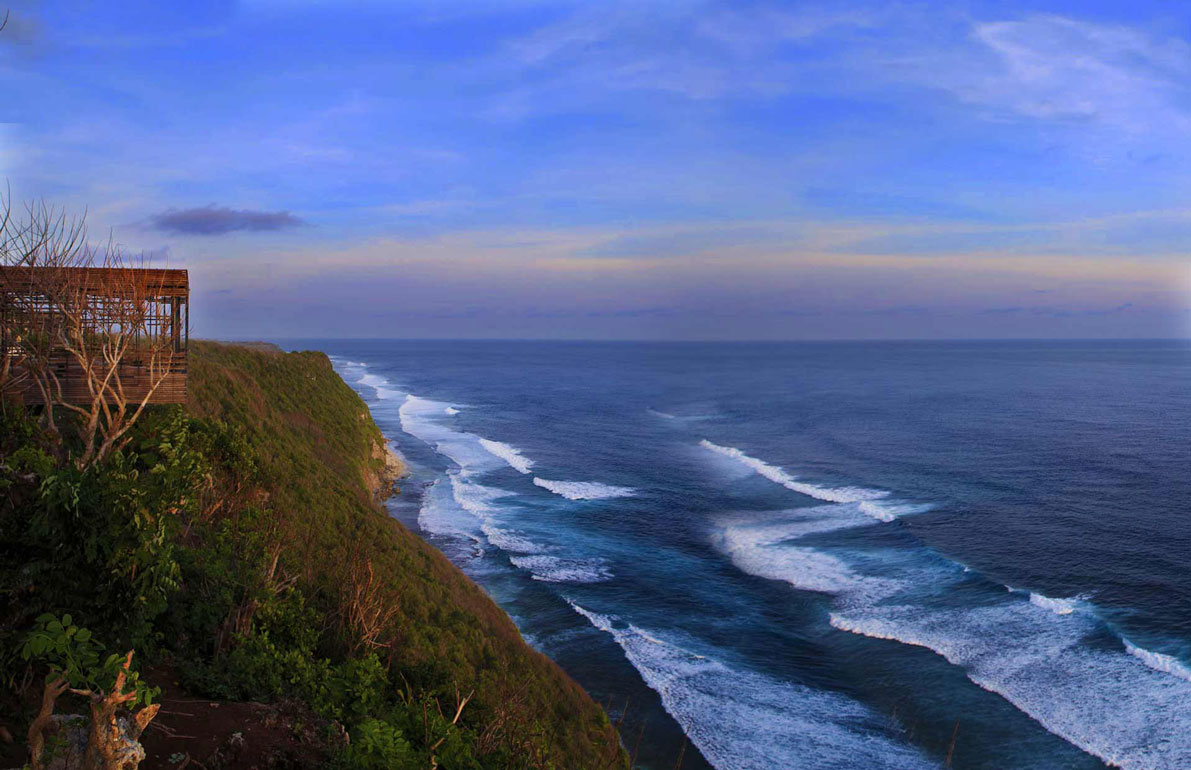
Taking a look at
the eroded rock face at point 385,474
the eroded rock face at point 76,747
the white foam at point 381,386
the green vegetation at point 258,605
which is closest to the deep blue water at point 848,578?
the eroded rock face at point 385,474

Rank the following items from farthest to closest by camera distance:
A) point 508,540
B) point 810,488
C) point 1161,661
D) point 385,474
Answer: point 385,474 < point 810,488 < point 508,540 < point 1161,661

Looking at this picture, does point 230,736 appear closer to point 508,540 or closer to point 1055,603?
point 508,540

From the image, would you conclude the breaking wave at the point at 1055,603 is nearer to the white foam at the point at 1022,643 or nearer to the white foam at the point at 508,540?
the white foam at the point at 1022,643

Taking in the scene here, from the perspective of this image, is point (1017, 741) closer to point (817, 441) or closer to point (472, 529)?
point (472, 529)

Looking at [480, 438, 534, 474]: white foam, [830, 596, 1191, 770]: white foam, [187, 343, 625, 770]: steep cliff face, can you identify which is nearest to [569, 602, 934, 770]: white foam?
[187, 343, 625, 770]: steep cliff face

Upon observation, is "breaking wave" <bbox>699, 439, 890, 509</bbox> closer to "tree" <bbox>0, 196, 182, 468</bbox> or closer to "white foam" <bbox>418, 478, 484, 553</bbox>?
"white foam" <bbox>418, 478, 484, 553</bbox>

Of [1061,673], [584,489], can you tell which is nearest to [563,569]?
[584,489]
